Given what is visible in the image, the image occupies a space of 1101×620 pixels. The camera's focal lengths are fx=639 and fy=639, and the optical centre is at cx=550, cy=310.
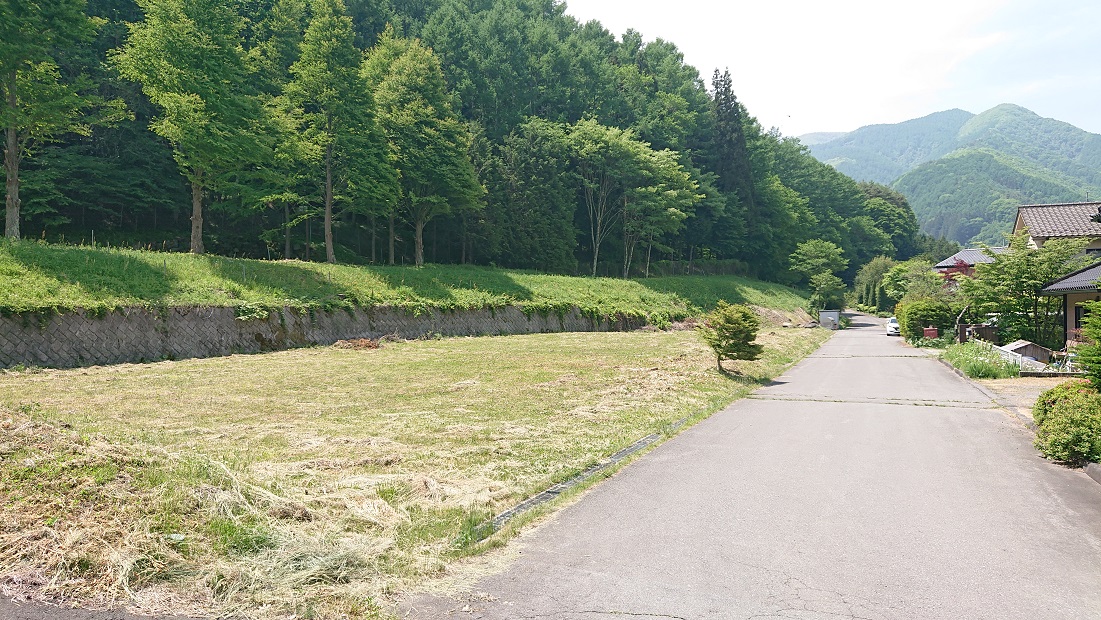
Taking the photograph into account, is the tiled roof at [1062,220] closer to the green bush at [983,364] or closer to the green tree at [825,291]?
the green bush at [983,364]

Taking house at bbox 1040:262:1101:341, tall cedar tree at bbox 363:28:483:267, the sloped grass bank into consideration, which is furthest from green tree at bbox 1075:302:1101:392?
tall cedar tree at bbox 363:28:483:267

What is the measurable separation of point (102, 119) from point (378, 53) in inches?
682

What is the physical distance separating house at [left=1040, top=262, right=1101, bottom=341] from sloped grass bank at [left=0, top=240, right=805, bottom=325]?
70.7ft

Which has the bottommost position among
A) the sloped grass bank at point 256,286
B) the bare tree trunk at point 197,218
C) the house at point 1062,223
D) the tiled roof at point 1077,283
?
the sloped grass bank at point 256,286

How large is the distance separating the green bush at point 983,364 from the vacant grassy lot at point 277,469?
32.2 ft

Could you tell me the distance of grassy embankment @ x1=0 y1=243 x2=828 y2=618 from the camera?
446 cm

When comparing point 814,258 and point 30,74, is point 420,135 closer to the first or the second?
point 30,74

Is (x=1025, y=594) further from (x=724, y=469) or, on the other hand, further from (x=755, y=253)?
(x=755, y=253)

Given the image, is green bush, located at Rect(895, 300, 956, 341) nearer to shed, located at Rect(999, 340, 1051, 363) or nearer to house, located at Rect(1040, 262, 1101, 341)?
house, located at Rect(1040, 262, 1101, 341)

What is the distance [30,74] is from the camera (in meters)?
22.6

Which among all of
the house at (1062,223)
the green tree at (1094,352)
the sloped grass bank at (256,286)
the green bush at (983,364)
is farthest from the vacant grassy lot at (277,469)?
the house at (1062,223)

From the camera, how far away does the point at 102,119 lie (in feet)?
90.2

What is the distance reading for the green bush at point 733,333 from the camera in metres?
18.9

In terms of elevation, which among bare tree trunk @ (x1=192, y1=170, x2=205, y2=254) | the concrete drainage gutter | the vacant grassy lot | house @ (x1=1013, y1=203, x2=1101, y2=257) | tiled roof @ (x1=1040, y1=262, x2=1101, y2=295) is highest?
house @ (x1=1013, y1=203, x2=1101, y2=257)
